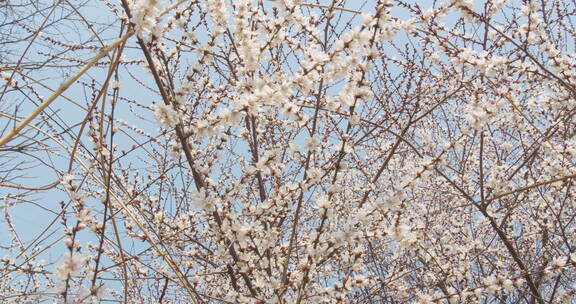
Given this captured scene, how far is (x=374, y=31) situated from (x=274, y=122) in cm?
182

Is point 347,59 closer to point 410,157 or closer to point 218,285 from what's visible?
point 218,285

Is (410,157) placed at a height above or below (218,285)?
above

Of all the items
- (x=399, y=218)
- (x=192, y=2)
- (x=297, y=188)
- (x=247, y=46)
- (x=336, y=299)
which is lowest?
(x=336, y=299)

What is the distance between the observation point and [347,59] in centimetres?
203

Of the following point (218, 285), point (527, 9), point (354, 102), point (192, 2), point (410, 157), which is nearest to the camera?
point (354, 102)

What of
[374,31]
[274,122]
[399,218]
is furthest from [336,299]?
[274,122]

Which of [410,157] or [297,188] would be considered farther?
[410,157]

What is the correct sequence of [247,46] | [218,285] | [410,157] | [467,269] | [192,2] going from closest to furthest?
[247,46]
[192,2]
[467,269]
[218,285]
[410,157]

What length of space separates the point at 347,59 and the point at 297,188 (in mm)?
716

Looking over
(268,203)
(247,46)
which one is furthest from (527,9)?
(268,203)

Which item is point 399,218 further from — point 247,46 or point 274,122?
point 274,122

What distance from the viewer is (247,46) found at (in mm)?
2252

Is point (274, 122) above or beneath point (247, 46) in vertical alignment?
above

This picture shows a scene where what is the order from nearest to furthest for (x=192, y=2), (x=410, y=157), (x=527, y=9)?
(x=192, y=2) → (x=527, y=9) → (x=410, y=157)
